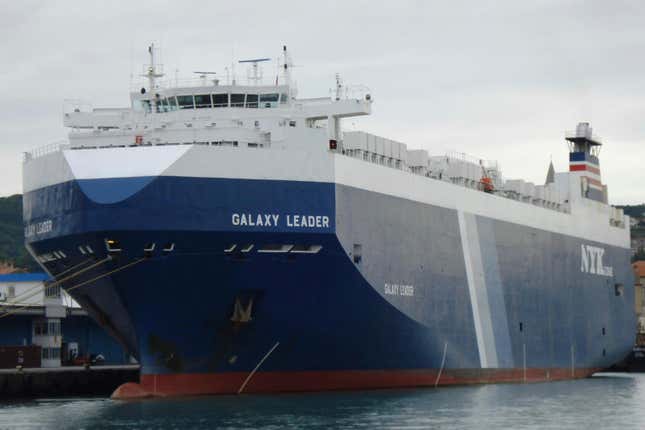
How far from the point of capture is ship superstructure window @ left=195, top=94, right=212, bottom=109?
134 ft

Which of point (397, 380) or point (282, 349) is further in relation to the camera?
point (397, 380)

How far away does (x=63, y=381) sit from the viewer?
4622 cm

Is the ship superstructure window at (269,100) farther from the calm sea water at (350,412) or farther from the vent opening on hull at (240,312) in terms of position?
the calm sea water at (350,412)

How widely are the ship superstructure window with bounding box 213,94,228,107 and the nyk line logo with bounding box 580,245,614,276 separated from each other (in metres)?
20.6

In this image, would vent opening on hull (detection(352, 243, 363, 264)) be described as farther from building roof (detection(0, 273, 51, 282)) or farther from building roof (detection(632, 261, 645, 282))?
building roof (detection(632, 261, 645, 282))

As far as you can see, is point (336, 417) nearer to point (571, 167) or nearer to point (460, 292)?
point (460, 292)

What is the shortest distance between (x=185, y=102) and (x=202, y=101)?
545mm

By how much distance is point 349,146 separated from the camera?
40.3 meters

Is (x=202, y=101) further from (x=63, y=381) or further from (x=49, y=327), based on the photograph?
(x=49, y=327)

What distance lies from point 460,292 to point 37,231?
1390cm

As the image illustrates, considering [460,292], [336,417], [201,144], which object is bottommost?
[336,417]

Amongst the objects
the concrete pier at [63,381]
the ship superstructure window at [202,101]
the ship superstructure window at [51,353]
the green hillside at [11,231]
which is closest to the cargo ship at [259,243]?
the ship superstructure window at [202,101]

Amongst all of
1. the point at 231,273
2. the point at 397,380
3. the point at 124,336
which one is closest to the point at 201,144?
the point at 231,273

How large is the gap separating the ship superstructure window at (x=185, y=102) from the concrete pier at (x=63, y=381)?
1059 cm
